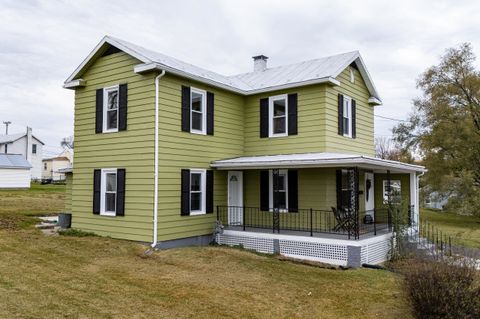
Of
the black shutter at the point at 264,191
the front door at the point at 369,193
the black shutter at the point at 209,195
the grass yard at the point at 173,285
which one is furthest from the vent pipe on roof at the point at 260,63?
the grass yard at the point at 173,285

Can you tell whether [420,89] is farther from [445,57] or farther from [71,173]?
[71,173]

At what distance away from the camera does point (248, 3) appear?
49.6 feet

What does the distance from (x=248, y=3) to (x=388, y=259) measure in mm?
10434

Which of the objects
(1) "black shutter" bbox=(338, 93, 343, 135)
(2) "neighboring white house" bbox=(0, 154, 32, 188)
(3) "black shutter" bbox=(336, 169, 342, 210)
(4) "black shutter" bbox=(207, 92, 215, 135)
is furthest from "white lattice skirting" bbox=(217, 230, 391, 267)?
(2) "neighboring white house" bbox=(0, 154, 32, 188)

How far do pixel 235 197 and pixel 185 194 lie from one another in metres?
2.76

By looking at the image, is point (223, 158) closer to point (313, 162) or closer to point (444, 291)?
point (313, 162)

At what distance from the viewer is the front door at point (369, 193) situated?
1622cm

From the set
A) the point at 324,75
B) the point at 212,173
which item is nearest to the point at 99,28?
the point at 212,173

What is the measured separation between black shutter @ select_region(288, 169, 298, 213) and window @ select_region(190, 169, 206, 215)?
2981 mm

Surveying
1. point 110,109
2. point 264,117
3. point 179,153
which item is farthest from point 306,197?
point 110,109

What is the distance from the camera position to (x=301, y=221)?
44.0ft

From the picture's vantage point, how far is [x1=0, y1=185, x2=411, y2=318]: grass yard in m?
6.68

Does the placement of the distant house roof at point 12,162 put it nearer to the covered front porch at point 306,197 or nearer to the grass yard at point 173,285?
the grass yard at point 173,285

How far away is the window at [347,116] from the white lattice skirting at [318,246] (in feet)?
14.2
